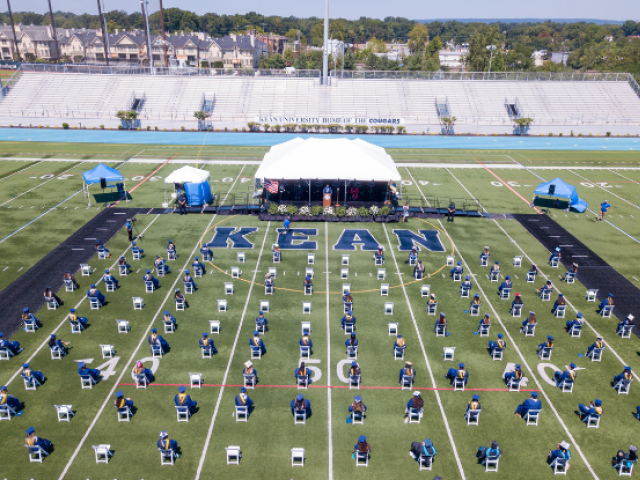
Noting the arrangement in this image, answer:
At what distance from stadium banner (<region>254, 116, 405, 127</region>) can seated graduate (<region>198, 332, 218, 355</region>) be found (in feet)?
154

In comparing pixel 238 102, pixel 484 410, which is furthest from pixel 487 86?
pixel 484 410

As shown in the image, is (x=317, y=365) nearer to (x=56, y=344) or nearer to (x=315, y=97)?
(x=56, y=344)

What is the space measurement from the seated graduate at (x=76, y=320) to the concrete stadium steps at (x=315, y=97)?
49844mm

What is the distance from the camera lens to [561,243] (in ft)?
91.6

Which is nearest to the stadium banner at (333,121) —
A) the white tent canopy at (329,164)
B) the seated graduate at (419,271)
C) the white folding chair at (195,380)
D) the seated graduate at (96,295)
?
the white tent canopy at (329,164)

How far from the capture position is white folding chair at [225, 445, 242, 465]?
1239 centimetres

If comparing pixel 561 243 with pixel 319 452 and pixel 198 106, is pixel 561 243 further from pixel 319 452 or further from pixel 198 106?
pixel 198 106

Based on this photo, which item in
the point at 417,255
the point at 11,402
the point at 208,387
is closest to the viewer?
the point at 11,402

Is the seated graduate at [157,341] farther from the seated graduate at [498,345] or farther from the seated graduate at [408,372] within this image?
the seated graduate at [498,345]

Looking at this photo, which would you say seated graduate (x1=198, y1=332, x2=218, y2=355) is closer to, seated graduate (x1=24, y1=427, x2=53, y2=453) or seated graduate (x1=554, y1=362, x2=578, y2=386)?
seated graduate (x1=24, y1=427, x2=53, y2=453)

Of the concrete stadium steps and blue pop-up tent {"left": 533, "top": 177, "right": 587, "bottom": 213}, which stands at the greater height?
the concrete stadium steps

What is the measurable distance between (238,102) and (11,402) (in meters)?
58.9

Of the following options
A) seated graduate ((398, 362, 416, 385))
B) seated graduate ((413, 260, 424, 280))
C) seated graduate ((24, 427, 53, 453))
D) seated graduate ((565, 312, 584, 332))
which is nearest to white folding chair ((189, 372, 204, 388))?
seated graduate ((24, 427, 53, 453))

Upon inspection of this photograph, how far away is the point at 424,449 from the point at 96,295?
14535mm
